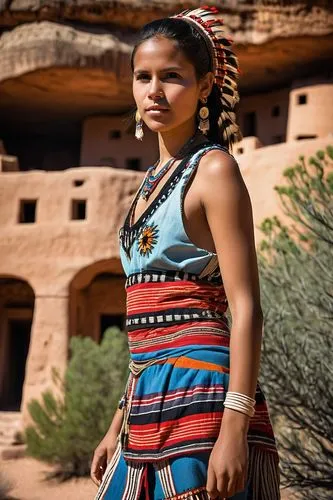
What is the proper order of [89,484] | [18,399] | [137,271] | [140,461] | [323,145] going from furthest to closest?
[18,399] < [323,145] < [89,484] < [137,271] < [140,461]

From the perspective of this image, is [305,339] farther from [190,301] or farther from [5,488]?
[5,488]

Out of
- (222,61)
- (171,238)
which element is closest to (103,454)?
(171,238)

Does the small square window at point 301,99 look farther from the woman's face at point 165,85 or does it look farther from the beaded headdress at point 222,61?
the woman's face at point 165,85

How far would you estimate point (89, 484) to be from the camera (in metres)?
11.2

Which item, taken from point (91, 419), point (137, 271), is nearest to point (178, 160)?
point (137, 271)

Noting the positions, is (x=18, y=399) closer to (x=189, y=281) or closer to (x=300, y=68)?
(x=300, y=68)

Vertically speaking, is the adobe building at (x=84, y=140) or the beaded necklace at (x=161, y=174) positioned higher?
the adobe building at (x=84, y=140)

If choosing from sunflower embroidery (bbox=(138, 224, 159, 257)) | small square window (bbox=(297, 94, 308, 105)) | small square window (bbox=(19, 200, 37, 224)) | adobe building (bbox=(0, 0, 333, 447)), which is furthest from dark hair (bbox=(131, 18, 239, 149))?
small square window (bbox=(297, 94, 308, 105))

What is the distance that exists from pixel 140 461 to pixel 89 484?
9.76m

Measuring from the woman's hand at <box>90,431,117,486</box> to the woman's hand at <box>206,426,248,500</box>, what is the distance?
56 centimetres

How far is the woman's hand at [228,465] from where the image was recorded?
68.7 inches

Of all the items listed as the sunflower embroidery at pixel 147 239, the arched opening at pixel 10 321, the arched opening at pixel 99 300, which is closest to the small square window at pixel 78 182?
the arched opening at pixel 99 300

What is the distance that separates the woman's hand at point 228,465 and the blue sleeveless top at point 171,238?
1.42 ft

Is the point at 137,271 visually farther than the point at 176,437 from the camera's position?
Yes
